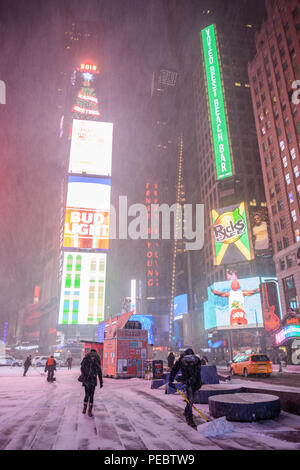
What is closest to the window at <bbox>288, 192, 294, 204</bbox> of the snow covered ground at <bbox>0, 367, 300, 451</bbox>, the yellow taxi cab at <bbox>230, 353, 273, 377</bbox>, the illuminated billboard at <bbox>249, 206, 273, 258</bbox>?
the illuminated billboard at <bbox>249, 206, 273, 258</bbox>

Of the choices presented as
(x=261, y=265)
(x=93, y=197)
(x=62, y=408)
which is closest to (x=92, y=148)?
(x=93, y=197)

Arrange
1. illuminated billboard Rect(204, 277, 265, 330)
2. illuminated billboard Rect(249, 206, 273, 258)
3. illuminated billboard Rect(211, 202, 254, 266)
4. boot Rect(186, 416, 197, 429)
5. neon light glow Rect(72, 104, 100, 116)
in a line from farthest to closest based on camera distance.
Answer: neon light glow Rect(72, 104, 100, 116) → illuminated billboard Rect(204, 277, 265, 330) → illuminated billboard Rect(211, 202, 254, 266) → illuminated billboard Rect(249, 206, 273, 258) → boot Rect(186, 416, 197, 429)

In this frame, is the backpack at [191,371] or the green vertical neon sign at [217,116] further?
the green vertical neon sign at [217,116]

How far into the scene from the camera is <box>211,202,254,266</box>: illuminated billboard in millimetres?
62438

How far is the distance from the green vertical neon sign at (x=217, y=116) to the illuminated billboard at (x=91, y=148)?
3739 centimetres

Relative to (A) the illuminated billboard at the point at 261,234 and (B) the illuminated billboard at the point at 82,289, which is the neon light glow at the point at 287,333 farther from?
(B) the illuminated billboard at the point at 82,289

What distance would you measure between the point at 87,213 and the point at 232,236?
42.1 m

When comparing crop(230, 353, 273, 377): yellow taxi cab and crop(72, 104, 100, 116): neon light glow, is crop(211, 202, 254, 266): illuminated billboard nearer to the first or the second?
crop(230, 353, 273, 377): yellow taxi cab

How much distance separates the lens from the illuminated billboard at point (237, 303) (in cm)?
A: 6462

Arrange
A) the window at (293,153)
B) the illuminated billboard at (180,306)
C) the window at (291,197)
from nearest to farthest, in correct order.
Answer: the window at (293,153)
the window at (291,197)
the illuminated billboard at (180,306)

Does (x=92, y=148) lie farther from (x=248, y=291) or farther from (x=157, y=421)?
(x=157, y=421)

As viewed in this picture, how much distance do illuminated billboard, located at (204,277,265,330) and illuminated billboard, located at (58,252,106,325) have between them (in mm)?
32371

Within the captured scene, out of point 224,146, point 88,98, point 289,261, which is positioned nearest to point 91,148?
point 88,98

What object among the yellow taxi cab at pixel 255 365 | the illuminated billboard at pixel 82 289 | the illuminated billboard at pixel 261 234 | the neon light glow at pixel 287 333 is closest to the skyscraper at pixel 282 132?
the illuminated billboard at pixel 261 234
